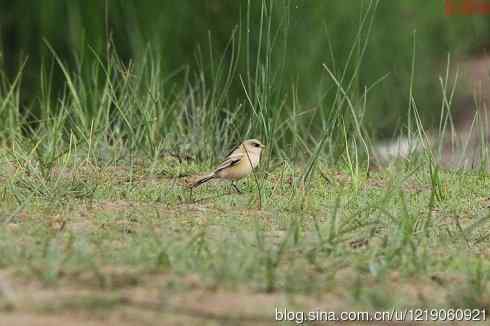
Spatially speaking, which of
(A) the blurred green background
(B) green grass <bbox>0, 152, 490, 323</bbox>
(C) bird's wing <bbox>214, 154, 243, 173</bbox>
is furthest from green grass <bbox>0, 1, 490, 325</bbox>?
(A) the blurred green background

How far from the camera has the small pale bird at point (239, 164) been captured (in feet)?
16.8

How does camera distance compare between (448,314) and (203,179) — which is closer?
(448,314)

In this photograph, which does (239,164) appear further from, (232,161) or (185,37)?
(185,37)

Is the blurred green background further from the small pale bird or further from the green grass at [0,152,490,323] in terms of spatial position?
the green grass at [0,152,490,323]

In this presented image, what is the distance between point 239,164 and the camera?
5.10m

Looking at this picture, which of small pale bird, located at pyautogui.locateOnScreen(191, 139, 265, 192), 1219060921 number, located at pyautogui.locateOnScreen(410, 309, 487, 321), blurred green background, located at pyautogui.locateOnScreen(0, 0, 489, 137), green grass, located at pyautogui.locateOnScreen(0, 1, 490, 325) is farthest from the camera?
blurred green background, located at pyautogui.locateOnScreen(0, 0, 489, 137)

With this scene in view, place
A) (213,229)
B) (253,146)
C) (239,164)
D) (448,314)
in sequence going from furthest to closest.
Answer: (253,146)
(239,164)
(213,229)
(448,314)

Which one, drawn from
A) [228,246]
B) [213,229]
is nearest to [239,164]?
[213,229]

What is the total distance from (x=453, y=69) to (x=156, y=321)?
29.2 ft

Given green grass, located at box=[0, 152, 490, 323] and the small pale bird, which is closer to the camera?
green grass, located at box=[0, 152, 490, 323]

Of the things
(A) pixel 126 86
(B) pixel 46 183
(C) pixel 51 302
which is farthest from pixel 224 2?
(C) pixel 51 302

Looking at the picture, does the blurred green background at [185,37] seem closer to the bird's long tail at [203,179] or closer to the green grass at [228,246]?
the bird's long tail at [203,179]

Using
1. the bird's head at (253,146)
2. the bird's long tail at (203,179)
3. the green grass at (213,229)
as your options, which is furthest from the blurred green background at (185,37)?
the bird's long tail at (203,179)

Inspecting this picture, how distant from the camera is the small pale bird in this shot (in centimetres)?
512
